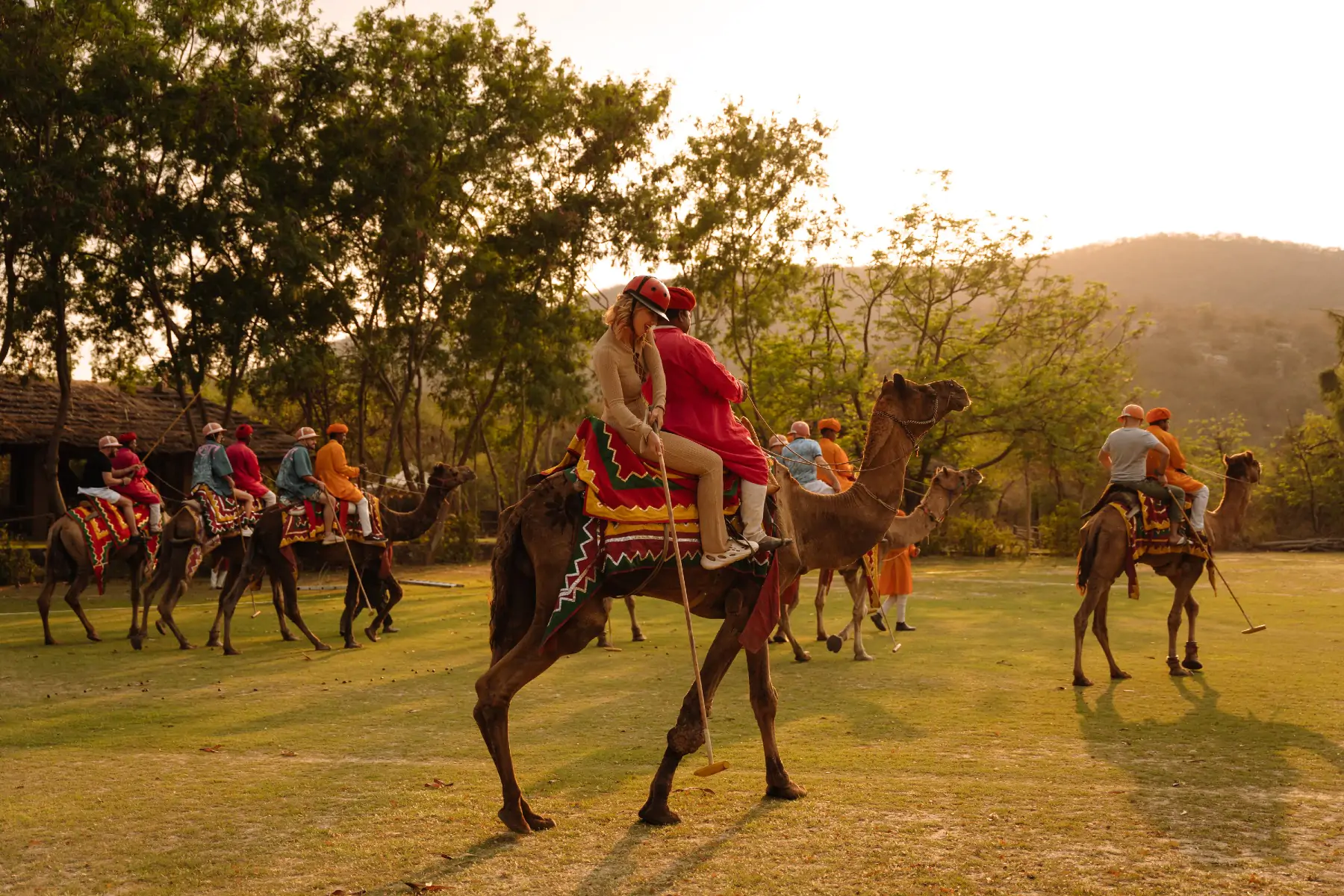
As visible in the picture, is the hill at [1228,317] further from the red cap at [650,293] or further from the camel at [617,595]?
the red cap at [650,293]

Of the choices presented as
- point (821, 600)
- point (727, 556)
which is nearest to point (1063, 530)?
point (821, 600)

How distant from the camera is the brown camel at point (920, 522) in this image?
1252 centimetres

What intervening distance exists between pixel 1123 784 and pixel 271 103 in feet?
82.3

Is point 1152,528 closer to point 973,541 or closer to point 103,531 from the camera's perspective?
point 103,531

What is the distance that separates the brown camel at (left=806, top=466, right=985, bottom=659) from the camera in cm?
1252

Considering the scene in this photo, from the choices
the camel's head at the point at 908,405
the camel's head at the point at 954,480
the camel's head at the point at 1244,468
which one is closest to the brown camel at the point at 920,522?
the camel's head at the point at 954,480

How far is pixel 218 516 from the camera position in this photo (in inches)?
589

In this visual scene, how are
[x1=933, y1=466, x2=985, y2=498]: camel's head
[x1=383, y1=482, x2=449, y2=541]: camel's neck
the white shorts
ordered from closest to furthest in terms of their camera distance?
[x1=933, y1=466, x2=985, y2=498]: camel's head
the white shorts
[x1=383, y1=482, x2=449, y2=541]: camel's neck

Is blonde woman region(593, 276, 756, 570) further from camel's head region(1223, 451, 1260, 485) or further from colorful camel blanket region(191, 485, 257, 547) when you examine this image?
colorful camel blanket region(191, 485, 257, 547)

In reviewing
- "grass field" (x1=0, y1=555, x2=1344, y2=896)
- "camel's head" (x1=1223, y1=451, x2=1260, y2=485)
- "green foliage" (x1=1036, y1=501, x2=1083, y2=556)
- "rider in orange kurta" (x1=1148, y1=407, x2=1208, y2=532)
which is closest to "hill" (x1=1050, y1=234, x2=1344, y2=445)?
"green foliage" (x1=1036, y1=501, x2=1083, y2=556)

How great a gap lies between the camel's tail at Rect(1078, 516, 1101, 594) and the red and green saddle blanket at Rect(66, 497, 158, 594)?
37.8 ft

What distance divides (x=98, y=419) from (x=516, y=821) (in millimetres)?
27572

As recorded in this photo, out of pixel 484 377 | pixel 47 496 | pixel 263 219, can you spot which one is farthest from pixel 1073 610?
pixel 47 496

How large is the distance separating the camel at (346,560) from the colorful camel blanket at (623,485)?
870 centimetres
